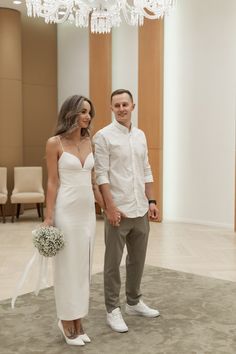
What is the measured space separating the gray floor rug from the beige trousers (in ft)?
0.91

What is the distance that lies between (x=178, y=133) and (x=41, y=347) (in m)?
5.78

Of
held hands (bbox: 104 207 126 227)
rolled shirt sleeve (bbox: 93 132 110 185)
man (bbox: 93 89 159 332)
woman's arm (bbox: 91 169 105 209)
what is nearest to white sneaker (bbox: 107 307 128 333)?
man (bbox: 93 89 159 332)

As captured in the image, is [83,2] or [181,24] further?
[181,24]

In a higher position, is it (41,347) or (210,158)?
(210,158)

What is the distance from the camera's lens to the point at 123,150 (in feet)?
11.3

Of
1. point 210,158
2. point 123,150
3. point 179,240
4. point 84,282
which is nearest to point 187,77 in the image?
point 210,158

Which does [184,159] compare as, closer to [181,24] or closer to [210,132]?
[210,132]

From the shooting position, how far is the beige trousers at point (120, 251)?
3455mm

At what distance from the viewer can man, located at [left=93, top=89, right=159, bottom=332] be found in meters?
3.40

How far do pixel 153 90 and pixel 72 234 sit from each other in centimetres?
563

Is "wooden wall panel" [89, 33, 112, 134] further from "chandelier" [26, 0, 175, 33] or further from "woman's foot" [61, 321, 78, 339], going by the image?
"woman's foot" [61, 321, 78, 339]

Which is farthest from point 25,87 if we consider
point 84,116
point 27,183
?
point 84,116

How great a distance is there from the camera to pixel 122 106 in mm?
3439

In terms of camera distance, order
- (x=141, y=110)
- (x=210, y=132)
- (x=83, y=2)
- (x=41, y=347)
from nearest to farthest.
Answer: (x=41, y=347) < (x=83, y=2) < (x=210, y=132) < (x=141, y=110)
